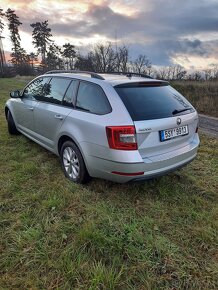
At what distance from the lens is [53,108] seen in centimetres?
408

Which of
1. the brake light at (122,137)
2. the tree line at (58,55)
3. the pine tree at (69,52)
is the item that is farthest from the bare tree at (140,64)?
the brake light at (122,137)

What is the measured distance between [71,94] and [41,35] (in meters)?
45.4

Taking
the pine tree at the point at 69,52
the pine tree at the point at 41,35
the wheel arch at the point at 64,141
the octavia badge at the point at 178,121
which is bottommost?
the wheel arch at the point at 64,141

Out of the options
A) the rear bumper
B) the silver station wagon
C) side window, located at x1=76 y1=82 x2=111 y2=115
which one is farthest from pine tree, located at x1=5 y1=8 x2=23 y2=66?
the rear bumper

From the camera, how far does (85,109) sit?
3418 millimetres

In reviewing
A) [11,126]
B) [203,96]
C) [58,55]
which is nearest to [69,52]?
[58,55]

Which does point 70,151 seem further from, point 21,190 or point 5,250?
point 5,250

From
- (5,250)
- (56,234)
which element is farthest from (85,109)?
(5,250)

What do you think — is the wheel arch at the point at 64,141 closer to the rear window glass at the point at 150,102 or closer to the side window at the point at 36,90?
the rear window glass at the point at 150,102

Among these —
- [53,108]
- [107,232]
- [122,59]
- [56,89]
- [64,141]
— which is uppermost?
[122,59]

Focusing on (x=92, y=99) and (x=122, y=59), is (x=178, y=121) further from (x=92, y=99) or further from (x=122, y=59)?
(x=122, y=59)

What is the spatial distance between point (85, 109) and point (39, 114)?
1.42m

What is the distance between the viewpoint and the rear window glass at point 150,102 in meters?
3.06

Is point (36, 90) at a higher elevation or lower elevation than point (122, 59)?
lower
